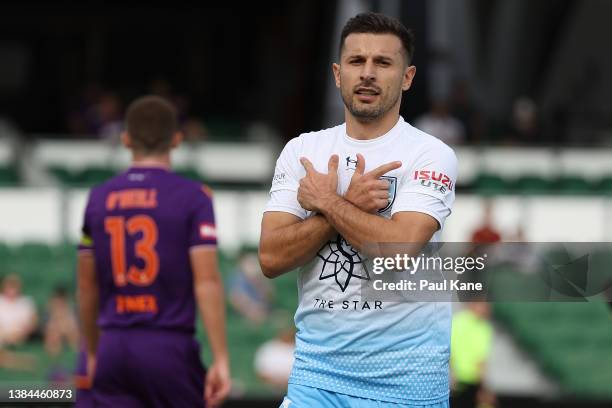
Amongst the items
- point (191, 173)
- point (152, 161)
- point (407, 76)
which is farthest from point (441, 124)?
point (407, 76)

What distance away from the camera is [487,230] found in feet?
46.4

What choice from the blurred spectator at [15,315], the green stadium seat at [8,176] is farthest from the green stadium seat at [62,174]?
the blurred spectator at [15,315]

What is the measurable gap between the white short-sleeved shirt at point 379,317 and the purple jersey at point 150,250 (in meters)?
1.24

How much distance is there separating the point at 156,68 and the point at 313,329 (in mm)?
24542

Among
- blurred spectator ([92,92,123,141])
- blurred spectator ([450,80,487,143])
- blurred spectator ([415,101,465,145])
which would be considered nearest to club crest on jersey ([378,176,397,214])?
blurred spectator ([415,101,465,145])

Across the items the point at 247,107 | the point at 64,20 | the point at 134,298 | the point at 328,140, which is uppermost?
the point at 64,20

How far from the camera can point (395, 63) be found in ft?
14.0

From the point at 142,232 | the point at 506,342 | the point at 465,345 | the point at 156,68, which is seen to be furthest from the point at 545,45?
the point at 142,232

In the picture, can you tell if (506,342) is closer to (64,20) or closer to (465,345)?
(465,345)

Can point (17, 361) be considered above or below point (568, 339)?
below

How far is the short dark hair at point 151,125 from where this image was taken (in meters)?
5.59

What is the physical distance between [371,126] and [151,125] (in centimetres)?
158

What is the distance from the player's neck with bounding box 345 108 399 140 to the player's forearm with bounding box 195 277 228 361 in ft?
4.43

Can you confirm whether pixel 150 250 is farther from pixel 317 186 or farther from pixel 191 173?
pixel 191 173
